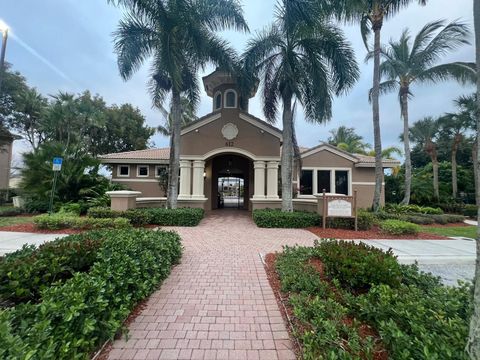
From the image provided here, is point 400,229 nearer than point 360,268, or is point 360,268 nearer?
point 360,268

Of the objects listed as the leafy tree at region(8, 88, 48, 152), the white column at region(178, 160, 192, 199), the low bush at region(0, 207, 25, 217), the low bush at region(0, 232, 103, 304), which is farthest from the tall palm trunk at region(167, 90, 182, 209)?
the leafy tree at region(8, 88, 48, 152)

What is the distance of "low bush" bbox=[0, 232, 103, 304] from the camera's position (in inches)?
121

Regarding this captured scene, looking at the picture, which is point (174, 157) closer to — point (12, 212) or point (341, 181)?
point (12, 212)

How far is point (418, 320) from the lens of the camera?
2500 mm

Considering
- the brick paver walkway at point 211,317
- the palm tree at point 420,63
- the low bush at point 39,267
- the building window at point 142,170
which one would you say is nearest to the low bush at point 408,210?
the palm tree at point 420,63

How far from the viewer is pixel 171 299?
392 cm

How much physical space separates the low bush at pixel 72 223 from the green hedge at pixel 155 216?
669 mm

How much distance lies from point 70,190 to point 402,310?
51.5 feet

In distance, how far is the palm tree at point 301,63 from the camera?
10.5 metres

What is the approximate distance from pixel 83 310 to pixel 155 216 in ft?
27.2

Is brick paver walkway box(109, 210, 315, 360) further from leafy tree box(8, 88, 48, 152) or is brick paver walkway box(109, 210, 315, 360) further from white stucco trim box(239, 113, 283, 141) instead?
leafy tree box(8, 88, 48, 152)

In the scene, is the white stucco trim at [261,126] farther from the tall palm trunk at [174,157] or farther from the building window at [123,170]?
the building window at [123,170]

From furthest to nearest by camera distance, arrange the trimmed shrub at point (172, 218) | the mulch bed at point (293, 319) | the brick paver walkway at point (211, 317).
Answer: the trimmed shrub at point (172, 218) < the brick paver walkway at point (211, 317) < the mulch bed at point (293, 319)

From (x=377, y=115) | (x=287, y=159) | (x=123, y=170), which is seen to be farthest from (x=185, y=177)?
(x=377, y=115)
